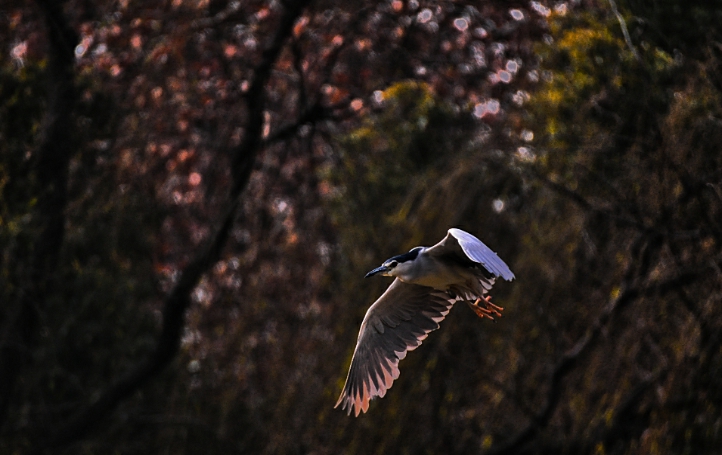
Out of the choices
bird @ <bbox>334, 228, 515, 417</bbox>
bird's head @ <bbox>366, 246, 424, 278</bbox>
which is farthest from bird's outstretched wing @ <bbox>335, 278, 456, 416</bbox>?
bird's head @ <bbox>366, 246, 424, 278</bbox>

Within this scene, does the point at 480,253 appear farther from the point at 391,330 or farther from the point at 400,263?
the point at 391,330

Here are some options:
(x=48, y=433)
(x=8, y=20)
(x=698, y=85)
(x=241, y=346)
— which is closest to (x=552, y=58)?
(x=698, y=85)

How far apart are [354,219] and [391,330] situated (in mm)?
2254

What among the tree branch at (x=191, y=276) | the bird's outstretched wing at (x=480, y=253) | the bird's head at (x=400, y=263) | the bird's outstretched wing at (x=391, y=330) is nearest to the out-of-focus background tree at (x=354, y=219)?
the tree branch at (x=191, y=276)

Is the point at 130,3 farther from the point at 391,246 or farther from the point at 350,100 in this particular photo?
the point at 391,246

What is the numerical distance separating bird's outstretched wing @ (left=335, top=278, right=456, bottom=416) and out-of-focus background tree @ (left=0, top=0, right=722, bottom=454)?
1.48 ft

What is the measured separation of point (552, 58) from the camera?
6.31 metres

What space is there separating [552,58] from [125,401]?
152 inches

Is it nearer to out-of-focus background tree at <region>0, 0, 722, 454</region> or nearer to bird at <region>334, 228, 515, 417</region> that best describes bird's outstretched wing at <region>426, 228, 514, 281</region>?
bird at <region>334, 228, 515, 417</region>

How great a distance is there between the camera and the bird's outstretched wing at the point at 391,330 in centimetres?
472

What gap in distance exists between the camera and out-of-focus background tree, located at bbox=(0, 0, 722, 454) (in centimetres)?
511

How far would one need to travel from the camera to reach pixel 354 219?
7004mm

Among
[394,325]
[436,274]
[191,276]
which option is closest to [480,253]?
[436,274]

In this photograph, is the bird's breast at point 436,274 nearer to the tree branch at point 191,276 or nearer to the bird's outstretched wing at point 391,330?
→ the bird's outstretched wing at point 391,330
